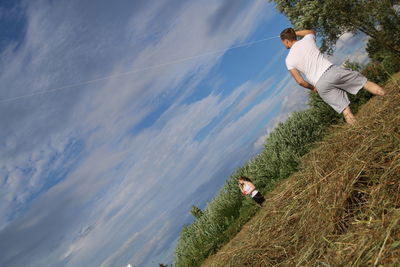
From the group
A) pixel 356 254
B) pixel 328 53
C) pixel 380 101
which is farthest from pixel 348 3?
pixel 356 254

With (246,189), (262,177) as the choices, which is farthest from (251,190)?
(262,177)

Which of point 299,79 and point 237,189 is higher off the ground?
point 299,79

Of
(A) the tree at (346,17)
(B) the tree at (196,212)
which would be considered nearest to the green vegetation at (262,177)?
(B) the tree at (196,212)

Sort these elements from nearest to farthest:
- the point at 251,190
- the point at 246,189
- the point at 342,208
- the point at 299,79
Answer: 1. the point at 342,208
2. the point at 299,79
3. the point at 251,190
4. the point at 246,189

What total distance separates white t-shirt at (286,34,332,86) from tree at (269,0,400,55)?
18.4 meters

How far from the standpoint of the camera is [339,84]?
20.1 ft

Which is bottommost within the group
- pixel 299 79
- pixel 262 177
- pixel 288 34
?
pixel 262 177

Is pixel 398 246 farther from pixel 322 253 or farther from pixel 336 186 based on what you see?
pixel 336 186

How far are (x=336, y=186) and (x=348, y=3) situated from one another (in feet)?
83.0

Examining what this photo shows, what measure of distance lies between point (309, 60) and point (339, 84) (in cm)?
59

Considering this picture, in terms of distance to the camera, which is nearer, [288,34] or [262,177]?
[288,34]

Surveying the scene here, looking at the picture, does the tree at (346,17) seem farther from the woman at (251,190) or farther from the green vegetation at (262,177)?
the woman at (251,190)

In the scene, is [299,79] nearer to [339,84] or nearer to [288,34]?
[339,84]

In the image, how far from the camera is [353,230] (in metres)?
1.90
